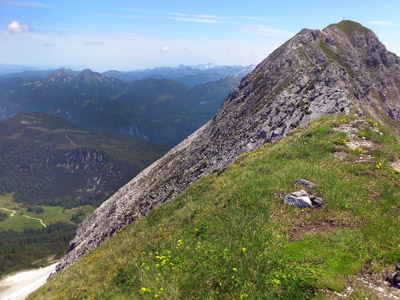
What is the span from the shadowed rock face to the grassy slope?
1960 centimetres

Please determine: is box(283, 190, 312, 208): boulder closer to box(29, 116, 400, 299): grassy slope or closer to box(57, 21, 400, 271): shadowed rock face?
box(29, 116, 400, 299): grassy slope

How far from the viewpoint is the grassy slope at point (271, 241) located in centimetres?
A: 913

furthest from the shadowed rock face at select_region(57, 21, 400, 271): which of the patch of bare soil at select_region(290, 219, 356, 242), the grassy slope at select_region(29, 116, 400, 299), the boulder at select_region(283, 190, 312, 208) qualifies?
the patch of bare soil at select_region(290, 219, 356, 242)

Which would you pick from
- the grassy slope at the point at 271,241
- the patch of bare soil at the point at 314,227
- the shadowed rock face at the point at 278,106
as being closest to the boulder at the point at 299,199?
the grassy slope at the point at 271,241

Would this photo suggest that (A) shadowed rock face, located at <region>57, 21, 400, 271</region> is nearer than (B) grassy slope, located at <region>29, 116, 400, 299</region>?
No

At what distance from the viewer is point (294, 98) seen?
→ 5169cm

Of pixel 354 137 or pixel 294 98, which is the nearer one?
pixel 354 137

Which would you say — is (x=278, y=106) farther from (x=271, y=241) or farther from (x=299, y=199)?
(x=271, y=241)

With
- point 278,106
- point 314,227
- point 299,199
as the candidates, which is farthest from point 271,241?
point 278,106

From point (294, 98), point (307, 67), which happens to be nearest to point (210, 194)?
point (294, 98)

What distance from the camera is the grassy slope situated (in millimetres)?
9133

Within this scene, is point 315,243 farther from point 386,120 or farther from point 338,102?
point 386,120

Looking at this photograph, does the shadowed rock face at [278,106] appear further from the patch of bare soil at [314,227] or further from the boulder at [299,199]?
the patch of bare soil at [314,227]

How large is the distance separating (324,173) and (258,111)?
44.6m
